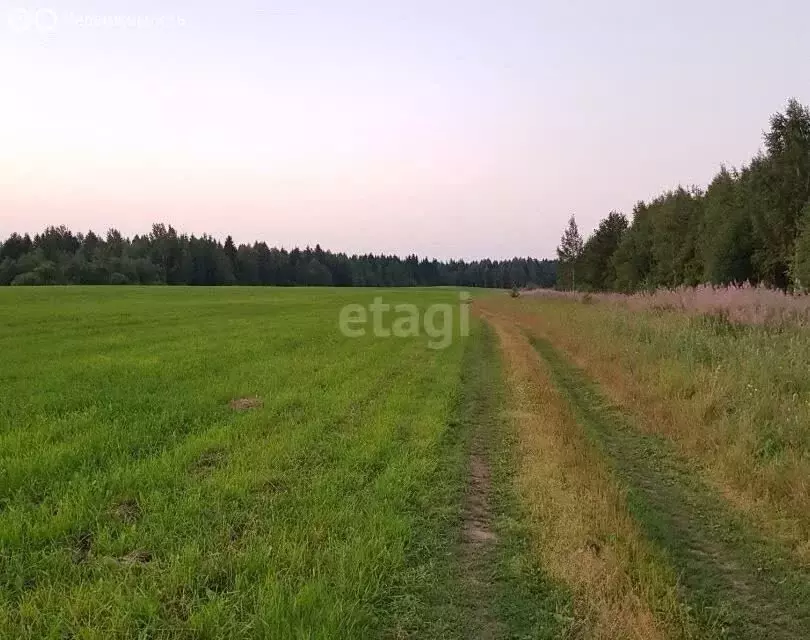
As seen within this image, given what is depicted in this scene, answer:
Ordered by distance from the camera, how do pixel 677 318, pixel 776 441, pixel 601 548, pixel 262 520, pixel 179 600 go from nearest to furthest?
pixel 179 600 < pixel 601 548 < pixel 262 520 < pixel 776 441 < pixel 677 318

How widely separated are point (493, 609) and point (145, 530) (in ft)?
9.10

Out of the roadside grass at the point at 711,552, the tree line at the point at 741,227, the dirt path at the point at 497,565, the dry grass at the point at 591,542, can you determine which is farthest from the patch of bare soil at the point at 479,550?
the tree line at the point at 741,227

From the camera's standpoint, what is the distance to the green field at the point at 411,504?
3422 mm

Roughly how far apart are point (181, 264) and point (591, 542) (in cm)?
11439

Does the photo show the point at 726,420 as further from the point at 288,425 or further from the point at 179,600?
the point at 179,600

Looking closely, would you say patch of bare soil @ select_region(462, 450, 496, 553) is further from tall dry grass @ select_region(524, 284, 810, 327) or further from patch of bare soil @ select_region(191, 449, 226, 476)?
tall dry grass @ select_region(524, 284, 810, 327)

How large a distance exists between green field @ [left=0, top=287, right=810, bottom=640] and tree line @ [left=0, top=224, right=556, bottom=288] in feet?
284

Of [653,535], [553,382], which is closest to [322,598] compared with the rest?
[653,535]

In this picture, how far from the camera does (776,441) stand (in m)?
6.20

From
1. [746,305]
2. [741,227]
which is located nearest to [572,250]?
[741,227]

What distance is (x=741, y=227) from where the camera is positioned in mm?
36562

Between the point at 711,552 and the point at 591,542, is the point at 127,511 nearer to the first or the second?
the point at 591,542

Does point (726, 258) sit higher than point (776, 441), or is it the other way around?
point (726, 258)

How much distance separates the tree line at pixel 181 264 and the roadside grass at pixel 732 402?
3477 inches
